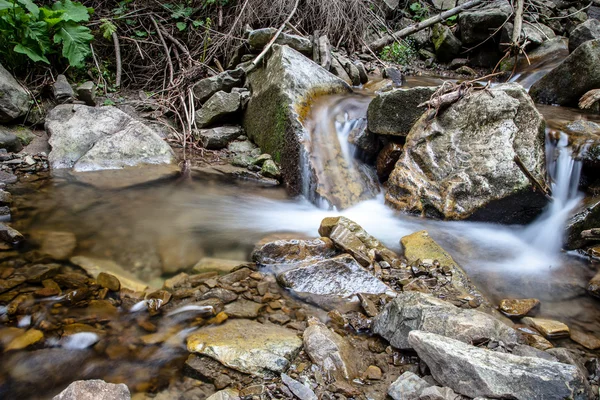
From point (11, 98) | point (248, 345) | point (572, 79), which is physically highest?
point (572, 79)

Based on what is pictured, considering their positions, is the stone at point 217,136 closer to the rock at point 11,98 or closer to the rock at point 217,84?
the rock at point 217,84

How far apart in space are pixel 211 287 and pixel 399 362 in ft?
4.84

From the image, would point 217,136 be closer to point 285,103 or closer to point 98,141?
point 285,103

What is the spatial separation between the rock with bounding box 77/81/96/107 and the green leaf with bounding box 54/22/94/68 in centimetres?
39

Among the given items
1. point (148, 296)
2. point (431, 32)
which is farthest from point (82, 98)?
point (431, 32)

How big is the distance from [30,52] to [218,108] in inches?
123

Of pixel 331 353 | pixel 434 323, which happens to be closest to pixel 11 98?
pixel 331 353

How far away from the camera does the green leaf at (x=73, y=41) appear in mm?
6145

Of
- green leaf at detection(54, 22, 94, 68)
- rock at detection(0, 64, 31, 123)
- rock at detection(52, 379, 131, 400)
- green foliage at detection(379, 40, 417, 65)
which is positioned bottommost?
rock at detection(52, 379, 131, 400)

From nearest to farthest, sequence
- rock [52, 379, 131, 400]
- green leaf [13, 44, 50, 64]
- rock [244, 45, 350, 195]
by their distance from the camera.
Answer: rock [52, 379, 131, 400], rock [244, 45, 350, 195], green leaf [13, 44, 50, 64]

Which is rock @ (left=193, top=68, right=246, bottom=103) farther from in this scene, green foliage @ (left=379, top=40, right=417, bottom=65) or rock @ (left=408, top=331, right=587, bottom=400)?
rock @ (left=408, top=331, right=587, bottom=400)

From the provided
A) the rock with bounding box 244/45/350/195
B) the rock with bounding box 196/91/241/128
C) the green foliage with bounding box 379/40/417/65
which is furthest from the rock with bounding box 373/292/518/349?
the green foliage with bounding box 379/40/417/65

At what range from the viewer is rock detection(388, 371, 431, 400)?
5.80 feet

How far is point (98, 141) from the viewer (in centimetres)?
536
